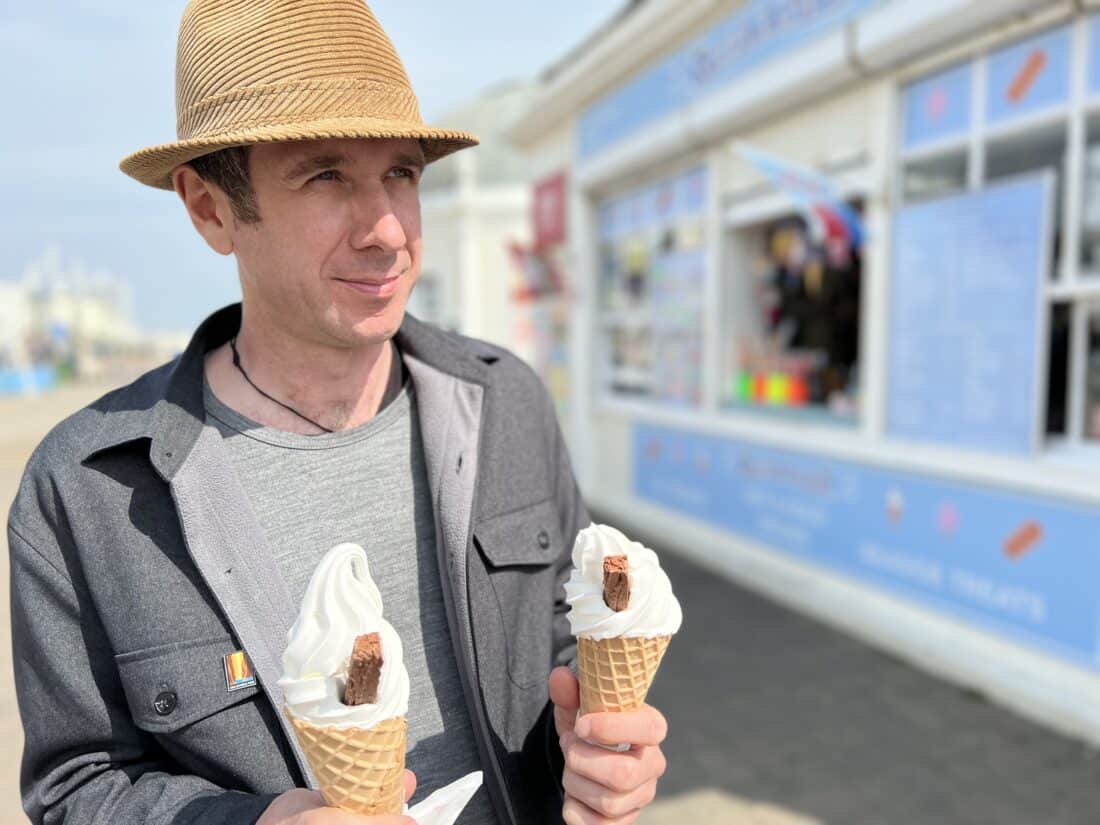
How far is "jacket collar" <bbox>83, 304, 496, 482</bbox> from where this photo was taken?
138cm

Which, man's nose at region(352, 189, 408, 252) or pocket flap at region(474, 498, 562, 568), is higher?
man's nose at region(352, 189, 408, 252)

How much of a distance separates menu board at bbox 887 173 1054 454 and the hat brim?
3693mm

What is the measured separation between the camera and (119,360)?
40.4 m

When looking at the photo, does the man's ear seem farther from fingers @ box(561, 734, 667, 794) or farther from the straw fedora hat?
fingers @ box(561, 734, 667, 794)

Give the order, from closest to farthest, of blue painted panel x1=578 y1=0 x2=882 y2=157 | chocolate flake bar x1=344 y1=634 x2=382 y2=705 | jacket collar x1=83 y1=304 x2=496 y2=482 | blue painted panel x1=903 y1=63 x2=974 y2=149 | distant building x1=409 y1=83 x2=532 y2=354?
chocolate flake bar x1=344 y1=634 x2=382 y2=705 → jacket collar x1=83 y1=304 x2=496 y2=482 → blue painted panel x1=903 y1=63 x2=974 y2=149 → blue painted panel x1=578 y1=0 x2=882 y2=157 → distant building x1=409 y1=83 x2=532 y2=354

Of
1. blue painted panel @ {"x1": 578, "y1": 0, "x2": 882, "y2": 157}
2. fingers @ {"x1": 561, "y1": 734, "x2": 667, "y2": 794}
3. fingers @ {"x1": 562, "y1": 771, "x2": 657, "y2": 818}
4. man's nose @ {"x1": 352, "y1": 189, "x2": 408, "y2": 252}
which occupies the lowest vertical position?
fingers @ {"x1": 562, "y1": 771, "x2": 657, "y2": 818}

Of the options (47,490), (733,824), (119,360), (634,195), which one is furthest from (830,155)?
(119,360)

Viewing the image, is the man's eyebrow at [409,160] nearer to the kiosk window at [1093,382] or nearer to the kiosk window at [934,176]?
the kiosk window at [1093,382]

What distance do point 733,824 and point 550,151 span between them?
8563mm

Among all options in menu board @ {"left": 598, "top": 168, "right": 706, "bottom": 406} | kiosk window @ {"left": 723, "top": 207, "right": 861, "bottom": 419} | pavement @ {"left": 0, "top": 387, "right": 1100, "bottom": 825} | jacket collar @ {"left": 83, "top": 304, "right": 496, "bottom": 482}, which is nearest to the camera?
jacket collar @ {"left": 83, "top": 304, "right": 496, "bottom": 482}

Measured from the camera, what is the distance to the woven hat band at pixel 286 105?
137 cm

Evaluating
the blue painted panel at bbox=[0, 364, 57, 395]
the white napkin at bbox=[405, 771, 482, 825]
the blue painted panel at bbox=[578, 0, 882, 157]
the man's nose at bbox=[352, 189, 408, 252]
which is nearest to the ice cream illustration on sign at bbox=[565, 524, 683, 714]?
the white napkin at bbox=[405, 771, 482, 825]

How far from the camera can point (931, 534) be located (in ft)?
15.6

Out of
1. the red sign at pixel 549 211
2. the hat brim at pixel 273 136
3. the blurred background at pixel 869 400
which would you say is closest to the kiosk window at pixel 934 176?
the blurred background at pixel 869 400
